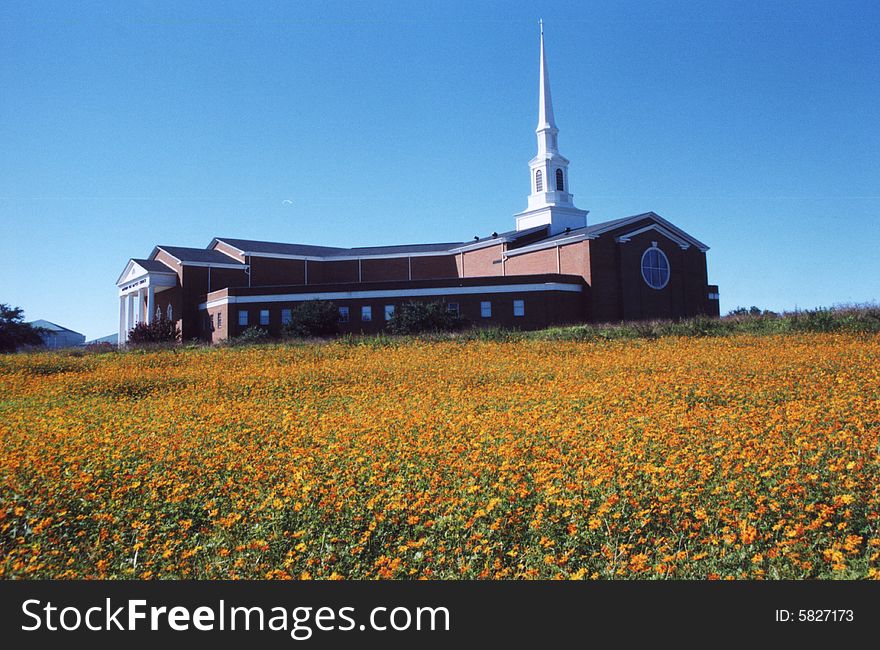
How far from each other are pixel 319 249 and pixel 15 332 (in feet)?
73.5

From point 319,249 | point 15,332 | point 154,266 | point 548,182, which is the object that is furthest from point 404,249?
point 15,332

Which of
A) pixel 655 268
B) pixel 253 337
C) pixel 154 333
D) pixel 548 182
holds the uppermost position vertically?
pixel 548 182

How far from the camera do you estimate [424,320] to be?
35.2 meters

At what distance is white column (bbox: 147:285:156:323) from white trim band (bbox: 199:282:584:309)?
9.57 meters

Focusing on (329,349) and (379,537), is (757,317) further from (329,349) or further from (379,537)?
(379,537)

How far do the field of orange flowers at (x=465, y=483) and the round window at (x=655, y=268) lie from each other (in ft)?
101

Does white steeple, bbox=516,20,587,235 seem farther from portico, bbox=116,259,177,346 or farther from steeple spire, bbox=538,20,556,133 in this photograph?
portico, bbox=116,259,177,346

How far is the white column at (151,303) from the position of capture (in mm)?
49472

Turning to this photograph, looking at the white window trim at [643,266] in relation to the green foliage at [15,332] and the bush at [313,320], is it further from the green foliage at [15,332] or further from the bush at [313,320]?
the green foliage at [15,332]

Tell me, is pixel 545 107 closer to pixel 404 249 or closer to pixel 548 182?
pixel 548 182

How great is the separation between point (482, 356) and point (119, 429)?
41.6 ft

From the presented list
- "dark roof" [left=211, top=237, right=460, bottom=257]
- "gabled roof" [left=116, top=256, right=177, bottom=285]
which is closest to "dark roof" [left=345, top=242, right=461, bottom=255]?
"dark roof" [left=211, top=237, right=460, bottom=257]

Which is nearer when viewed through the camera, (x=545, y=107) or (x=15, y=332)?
(x=15, y=332)

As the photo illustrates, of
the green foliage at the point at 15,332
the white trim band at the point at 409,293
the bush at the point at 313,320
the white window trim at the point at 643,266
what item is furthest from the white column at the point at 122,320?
the white window trim at the point at 643,266
